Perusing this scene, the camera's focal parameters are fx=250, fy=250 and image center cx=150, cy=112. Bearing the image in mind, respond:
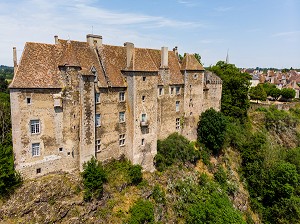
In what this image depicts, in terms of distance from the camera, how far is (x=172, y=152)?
113 ft

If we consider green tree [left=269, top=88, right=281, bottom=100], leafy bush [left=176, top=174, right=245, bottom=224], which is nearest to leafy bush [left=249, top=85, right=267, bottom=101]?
green tree [left=269, top=88, right=281, bottom=100]

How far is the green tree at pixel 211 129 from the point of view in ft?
126

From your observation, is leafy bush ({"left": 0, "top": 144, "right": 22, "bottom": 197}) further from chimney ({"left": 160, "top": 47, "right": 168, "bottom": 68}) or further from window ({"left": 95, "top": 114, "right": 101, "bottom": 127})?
chimney ({"left": 160, "top": 47, "right": 168, "bottom": 68})

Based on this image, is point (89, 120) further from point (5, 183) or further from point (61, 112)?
point (5, 183)

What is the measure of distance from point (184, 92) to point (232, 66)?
780 inches

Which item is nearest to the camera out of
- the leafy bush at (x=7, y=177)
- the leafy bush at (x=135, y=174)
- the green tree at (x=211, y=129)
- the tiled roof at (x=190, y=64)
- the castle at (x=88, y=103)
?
the leafy bush at (x=7, y=177)

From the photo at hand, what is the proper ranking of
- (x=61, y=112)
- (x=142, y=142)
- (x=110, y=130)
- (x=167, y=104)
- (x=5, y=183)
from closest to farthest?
(x=5, y=183) → (x=61, y=112) → (x=110, y=130) → (x=142, y=142) → (x=167, y=104)

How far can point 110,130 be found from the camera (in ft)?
98.8

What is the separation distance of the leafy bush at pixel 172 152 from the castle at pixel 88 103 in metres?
1.11

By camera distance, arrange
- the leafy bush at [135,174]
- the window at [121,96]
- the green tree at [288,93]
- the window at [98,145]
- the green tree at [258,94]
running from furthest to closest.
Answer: the green tree at [288,93], the green tree at [258,94], the window at [121,96], the leafy bush at [135,174], the window at [98,145]

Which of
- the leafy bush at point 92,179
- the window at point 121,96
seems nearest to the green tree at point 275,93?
the window at point 121,96

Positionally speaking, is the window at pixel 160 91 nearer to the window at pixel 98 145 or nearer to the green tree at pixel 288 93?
the window at pixel 98 145

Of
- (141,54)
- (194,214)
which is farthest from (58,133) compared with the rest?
(194,214)

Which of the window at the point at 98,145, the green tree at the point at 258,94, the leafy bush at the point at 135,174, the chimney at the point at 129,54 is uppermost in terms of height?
the chimney at the point at 129,54
